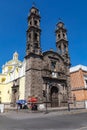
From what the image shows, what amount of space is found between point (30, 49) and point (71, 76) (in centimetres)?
1188

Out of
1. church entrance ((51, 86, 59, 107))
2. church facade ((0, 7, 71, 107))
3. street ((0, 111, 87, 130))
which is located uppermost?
church facade ((0, 7, 71, 107))

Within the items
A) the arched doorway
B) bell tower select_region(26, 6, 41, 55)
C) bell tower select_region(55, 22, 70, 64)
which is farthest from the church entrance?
bell tower select_region(26, 6, 41, 55)

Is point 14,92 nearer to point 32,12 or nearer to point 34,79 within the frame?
point 34,79

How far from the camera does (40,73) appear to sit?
94.7 feet

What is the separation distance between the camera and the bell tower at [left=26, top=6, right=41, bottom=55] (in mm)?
29938

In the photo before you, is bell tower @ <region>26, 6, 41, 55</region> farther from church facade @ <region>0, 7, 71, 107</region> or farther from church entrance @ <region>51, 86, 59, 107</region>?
church entrance @ <region>51, 86, 59, 107</region>

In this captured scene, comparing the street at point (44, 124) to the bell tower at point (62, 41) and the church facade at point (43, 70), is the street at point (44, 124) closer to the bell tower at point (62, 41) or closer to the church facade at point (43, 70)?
the church facade at point (43, 70)

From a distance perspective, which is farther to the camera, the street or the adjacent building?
the adjacent building

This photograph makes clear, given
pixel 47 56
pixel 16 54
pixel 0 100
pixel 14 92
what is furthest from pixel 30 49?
pixel 16 54

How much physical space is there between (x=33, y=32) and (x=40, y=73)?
798cm

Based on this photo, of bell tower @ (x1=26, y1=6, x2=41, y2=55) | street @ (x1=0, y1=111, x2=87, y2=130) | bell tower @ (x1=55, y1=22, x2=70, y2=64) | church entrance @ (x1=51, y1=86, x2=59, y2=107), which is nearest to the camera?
street @ (x1=0, y1=111, x2=87, y2=130)

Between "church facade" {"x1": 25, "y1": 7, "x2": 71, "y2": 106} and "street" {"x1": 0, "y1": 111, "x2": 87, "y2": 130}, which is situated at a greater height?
"church facade" {"x1": 25, "y1": 7, "x2": 71, "y2": 106}

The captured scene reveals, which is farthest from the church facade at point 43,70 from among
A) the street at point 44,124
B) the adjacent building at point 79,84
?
the street at point 44,124

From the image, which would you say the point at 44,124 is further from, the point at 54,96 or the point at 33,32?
the point at 33,32
